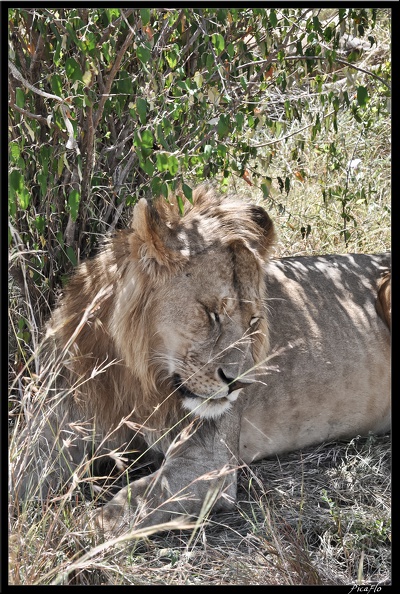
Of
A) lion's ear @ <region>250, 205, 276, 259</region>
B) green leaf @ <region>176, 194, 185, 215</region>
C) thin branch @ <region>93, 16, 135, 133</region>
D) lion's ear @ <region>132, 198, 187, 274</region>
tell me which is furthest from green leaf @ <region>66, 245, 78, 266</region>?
lion's ear @ <region>250, 205, 276, 259</region>

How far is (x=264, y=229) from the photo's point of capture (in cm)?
358

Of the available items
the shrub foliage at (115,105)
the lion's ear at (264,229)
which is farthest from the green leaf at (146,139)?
the lion's ear at (264,229)

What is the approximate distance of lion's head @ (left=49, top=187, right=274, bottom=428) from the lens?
3248 mm

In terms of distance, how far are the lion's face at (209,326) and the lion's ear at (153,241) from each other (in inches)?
2.7

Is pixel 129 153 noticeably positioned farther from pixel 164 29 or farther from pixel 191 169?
pixel 164 29

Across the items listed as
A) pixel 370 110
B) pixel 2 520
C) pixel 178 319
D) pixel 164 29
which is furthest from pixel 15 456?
pixel 370 110

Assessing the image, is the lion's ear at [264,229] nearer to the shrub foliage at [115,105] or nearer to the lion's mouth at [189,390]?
the shrub foliage at [115,105]

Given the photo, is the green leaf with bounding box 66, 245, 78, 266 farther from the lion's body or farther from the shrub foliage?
the lion's body

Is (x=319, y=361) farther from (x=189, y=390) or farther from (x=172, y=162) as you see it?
(x=172, y=162)

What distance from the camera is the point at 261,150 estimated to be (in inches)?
270

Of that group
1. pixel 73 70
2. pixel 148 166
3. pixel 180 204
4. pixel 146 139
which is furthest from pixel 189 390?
pixel 73 70

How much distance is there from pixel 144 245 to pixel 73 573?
1240mm

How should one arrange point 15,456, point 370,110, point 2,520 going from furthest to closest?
point 370,110, point 15,456, point 2,520

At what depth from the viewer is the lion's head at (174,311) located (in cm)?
325
